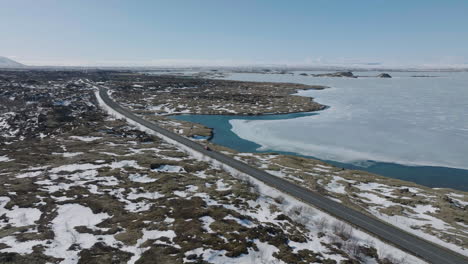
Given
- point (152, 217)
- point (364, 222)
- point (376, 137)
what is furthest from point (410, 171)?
point (152, 217)

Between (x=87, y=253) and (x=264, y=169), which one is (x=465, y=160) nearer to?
(x=264, y=169)

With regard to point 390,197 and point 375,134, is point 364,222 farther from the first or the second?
point 375,134

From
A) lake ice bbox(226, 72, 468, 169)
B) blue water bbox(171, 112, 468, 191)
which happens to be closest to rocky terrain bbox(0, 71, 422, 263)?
blue water bbox(171, 112, 468, 191)

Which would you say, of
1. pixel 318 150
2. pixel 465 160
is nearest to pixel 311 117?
pixel 318 150

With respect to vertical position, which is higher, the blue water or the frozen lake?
the frozen lake

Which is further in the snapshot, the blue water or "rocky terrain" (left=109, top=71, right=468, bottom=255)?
the blue water

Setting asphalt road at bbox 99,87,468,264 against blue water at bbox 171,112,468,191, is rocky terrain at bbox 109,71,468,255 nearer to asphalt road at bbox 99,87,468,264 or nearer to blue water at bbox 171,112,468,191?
asphalt road at bbox 99,87,468,264

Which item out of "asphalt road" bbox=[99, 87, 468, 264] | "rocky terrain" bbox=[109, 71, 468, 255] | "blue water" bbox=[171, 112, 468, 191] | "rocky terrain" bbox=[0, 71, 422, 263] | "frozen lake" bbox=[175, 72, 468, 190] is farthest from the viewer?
"frozen lake" bbox=[175, 72, 468, 190]

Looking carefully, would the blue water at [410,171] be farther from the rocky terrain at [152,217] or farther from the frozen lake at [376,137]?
the rocky terrain at [152,217]
